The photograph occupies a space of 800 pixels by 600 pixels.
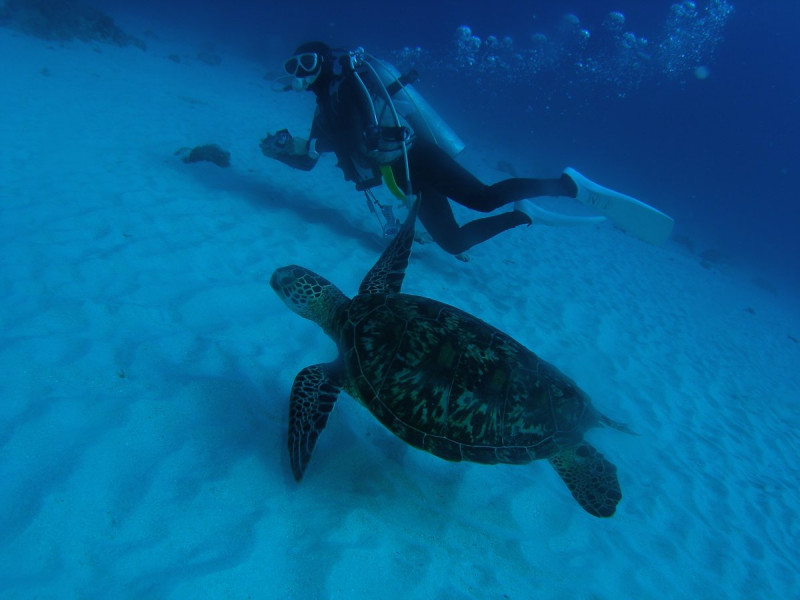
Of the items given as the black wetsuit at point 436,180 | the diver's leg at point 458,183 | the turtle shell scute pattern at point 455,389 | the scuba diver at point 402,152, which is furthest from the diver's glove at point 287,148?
the turtle shell scute pattern at point 455,389

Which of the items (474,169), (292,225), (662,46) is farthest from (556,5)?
(292,225)

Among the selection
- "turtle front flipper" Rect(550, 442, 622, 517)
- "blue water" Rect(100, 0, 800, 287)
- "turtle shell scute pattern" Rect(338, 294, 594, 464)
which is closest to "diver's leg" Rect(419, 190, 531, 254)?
"turtle shell scute pattern" Rect(338, 294, 594, 464)

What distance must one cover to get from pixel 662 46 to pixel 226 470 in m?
83.7

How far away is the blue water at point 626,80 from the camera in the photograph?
3872 centimetres

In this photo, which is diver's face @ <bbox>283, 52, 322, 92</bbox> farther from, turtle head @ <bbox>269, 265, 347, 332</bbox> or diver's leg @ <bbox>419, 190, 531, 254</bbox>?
turtle head @ <bbox>269, 265, 347, 332</bbox>

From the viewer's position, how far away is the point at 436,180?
5.30 m

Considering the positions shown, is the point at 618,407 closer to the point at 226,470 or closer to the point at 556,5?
the point at 226,470

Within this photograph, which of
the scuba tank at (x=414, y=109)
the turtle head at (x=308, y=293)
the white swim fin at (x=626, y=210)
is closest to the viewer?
the turtle head at (x=308, y=293)

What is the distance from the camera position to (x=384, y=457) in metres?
2.83

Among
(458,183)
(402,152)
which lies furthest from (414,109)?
(458,183)

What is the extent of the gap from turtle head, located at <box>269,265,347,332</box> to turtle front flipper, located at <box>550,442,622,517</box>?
1961mm

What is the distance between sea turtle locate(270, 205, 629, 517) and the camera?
2.42 m

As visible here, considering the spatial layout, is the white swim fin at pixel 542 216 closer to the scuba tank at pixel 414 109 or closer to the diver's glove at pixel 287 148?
the scuba tank at pixel 414 109

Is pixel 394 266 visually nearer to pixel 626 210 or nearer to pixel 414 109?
pixel 414 109
